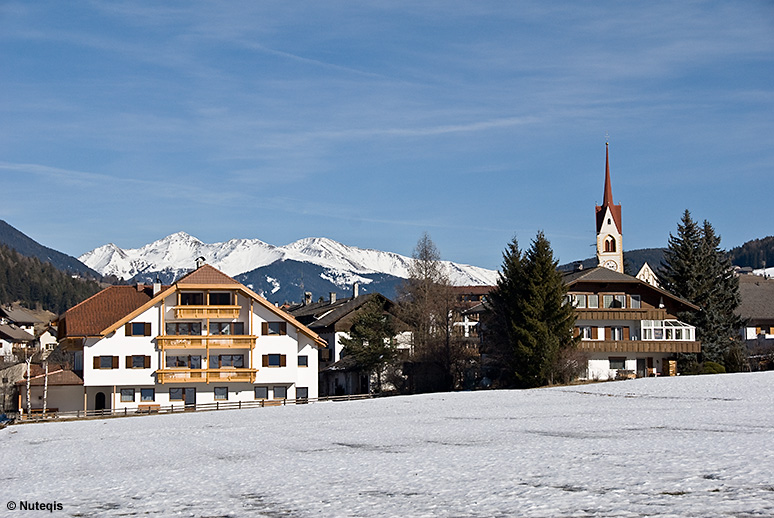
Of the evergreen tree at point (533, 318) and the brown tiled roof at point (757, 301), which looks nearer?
the evergreen tree at point (533, 318)

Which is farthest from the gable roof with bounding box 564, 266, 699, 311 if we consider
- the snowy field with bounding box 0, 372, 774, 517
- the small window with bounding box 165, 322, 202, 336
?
the small window with bounding box 165, 322, 202, 336

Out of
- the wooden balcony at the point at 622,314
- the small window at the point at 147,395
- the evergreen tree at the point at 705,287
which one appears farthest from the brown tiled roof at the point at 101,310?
the evergreen tree at the point at 705,287

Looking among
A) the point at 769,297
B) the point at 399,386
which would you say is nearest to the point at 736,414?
the point at 399,386

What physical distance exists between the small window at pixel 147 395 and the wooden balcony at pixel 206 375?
1.13 meters

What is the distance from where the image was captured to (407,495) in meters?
19.8

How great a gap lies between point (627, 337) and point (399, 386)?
17.9m

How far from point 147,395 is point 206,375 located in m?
4.44

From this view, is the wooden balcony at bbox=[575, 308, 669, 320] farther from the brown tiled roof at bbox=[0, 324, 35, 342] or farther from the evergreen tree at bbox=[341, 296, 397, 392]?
the brown tiled roof at bbox=[0, 324, 35, 342]

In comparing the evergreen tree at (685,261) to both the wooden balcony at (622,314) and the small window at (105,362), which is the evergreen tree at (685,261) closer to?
the wooden balcony at (622,314)

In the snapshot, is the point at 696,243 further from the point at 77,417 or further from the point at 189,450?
the point at 189,450

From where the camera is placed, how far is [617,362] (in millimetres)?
70312

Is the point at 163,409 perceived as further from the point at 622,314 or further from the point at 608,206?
the point at 608,206

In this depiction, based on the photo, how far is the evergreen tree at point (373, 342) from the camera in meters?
74.9

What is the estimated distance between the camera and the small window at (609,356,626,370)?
2766 inches
